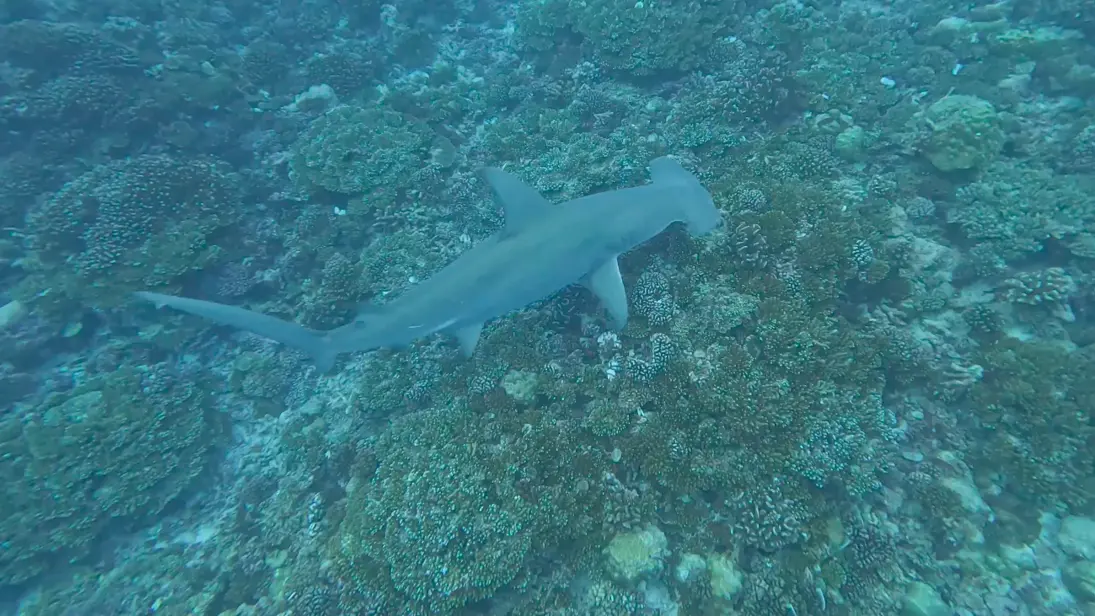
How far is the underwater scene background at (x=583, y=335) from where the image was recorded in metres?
4.35

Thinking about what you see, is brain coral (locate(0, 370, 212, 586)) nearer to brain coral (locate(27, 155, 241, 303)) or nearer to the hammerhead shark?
brain coral (locate(27, 155, 241, 303))

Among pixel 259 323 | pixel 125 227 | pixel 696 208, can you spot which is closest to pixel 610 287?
pixel 696 208

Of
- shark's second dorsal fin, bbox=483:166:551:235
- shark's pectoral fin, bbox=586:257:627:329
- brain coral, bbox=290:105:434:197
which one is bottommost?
shark's pectoral fin, bbox=586:257:627:329

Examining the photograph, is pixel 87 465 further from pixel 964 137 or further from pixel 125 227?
pixel 964 137

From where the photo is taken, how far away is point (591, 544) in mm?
4371

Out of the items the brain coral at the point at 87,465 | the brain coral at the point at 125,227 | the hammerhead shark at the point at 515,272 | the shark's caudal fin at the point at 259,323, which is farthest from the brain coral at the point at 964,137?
the brain coral at the point at 87,465

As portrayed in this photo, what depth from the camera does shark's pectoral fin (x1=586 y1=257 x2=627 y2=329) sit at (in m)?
5.12

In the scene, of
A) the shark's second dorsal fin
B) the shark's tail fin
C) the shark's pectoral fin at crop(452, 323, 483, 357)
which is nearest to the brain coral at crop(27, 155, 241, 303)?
the shark's pectoral fin at crop(452, 323, 483, 357)

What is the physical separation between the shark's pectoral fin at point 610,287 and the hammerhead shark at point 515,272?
0.01 m

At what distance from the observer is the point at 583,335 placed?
577 centimetres

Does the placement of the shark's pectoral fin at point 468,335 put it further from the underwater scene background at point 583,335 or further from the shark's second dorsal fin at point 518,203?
the shark's second dorsal fin at point 518,203

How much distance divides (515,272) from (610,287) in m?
1.12

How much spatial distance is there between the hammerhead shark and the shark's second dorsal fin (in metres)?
0.01

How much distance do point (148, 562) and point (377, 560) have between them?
4014mm
